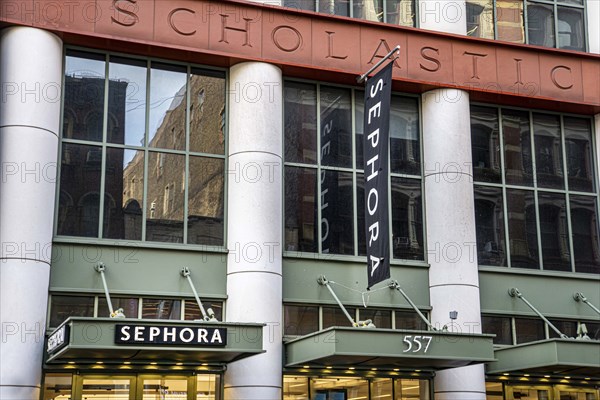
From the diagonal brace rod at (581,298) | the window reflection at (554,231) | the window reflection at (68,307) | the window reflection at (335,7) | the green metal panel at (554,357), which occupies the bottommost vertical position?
the green metal panel at (554,357)

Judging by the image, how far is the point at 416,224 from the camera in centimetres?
2266

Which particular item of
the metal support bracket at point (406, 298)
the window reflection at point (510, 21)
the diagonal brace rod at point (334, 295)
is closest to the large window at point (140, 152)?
the diagonal brace rod at point (334, 295)

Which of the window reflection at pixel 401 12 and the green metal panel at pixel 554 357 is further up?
the window reflection at pixel 401 12

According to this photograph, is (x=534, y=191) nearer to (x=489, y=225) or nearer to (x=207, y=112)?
(x=489, y=225)

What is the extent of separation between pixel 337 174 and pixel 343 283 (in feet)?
8.88

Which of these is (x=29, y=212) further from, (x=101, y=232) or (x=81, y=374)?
(x=81, y=374)

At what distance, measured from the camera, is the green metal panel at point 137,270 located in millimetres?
19203

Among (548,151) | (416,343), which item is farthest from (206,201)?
(548,151)

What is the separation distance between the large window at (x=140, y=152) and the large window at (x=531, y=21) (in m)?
7.67

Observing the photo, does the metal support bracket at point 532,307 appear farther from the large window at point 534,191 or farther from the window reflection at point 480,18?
the window reflection at point 480,18

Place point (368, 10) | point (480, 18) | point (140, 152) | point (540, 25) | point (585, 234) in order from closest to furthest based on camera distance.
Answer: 1. point (140, 152)
2. point (368, 10)
3. point (585, 234)
4. point (480, 18)
5. point (540, 25)

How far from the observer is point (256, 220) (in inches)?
808

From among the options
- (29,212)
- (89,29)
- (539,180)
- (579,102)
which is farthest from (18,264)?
(579,102)

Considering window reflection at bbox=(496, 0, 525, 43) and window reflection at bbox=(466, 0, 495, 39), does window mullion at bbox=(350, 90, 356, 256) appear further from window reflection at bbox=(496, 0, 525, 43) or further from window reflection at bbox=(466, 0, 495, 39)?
window reflection at bbox=(496, 0, 525, 43)
